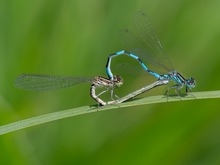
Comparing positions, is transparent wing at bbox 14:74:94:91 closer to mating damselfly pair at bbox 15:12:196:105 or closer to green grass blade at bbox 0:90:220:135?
mating damselfly pair at bbox 15:12:196:105

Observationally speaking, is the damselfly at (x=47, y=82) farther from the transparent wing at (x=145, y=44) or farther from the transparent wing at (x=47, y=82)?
the transparent wing at (x=145, y=44)

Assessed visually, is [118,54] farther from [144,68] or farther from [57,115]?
[57,115]

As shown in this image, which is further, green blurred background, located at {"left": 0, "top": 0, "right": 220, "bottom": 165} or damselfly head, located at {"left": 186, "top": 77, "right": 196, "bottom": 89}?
damselfly head, located at {"left": 186, "top": 77, "right": 196, "bottom": 89}

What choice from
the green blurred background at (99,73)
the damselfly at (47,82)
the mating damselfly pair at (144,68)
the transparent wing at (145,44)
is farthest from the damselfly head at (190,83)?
the damselfly at (47,82)

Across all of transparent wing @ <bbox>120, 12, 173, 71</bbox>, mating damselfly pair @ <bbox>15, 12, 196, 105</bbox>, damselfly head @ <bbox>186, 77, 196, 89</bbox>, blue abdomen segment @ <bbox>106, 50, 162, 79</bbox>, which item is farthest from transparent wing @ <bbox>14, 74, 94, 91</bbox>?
damselfly head @ <bbox>186, 77, 196, 89</bbox>

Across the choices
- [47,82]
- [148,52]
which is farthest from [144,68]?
[47,82]

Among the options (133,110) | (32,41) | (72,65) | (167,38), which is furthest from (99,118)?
(167,38)
